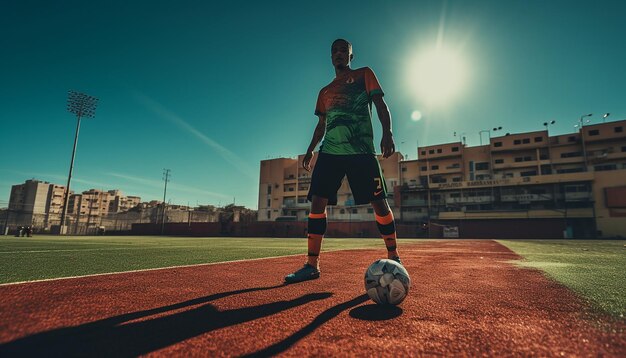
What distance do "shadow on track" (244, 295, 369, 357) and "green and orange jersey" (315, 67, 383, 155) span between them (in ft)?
6.17

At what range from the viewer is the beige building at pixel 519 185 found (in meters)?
39.2

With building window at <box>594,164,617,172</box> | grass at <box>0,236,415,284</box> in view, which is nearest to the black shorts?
grass at <box>0,236,415,284</box>

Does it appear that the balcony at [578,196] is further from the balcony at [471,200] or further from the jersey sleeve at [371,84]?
the jersey sleeve at [371,84]

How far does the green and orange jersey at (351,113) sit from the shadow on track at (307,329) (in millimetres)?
1880

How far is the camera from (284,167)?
64.6 m

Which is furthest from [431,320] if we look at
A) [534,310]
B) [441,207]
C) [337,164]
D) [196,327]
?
[441,207]

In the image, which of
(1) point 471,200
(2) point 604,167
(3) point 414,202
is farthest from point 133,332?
(2) point 604,167

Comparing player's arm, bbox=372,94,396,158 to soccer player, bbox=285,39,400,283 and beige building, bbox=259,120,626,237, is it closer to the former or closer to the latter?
soccer player, bbox=285,39,400,283

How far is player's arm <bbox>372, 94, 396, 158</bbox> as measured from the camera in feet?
12.1

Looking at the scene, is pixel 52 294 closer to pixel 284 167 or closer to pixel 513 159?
pixel 513 159

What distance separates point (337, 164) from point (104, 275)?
2.98m

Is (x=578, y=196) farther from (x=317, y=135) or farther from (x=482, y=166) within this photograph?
(x=317, y=135)

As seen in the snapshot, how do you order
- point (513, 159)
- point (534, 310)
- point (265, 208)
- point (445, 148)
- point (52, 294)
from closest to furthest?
1. point (534, 310)
2. point (52, 294)
3. point (513, 159)
4. point (445, 148)
5. point (265, 208)

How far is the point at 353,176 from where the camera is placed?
12.1 ft
